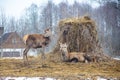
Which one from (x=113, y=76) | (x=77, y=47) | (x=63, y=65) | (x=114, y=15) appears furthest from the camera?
(x=77, y=47)

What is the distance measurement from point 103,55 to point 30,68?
0.89 meters

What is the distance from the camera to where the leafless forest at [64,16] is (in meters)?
2.99

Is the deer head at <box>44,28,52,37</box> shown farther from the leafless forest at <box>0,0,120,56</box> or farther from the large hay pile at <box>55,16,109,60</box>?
the large hay pile at <box>55,16,109,60</box>

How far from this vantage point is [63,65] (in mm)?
3244

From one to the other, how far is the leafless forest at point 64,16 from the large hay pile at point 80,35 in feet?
1.05

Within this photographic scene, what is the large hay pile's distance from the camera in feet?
11.6

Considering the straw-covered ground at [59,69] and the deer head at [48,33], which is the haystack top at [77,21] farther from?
the straw-covered ground at [59,69]

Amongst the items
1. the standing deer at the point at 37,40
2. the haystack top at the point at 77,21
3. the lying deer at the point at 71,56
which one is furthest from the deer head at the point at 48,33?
the lying deer at the point at 71,56

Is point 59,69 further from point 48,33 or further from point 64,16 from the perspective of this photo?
point 64,16

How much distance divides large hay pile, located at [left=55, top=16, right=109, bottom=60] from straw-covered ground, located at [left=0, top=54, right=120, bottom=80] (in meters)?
0.27

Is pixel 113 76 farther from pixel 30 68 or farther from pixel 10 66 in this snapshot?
pixel 10 66

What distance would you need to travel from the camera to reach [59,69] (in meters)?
3.03

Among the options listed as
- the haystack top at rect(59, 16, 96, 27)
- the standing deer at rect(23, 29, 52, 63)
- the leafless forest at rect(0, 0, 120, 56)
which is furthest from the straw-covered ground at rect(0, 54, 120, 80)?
the haystack top at rect(59, 16, 96, 27)

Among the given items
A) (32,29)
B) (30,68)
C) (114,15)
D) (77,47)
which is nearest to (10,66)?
(30,68)
